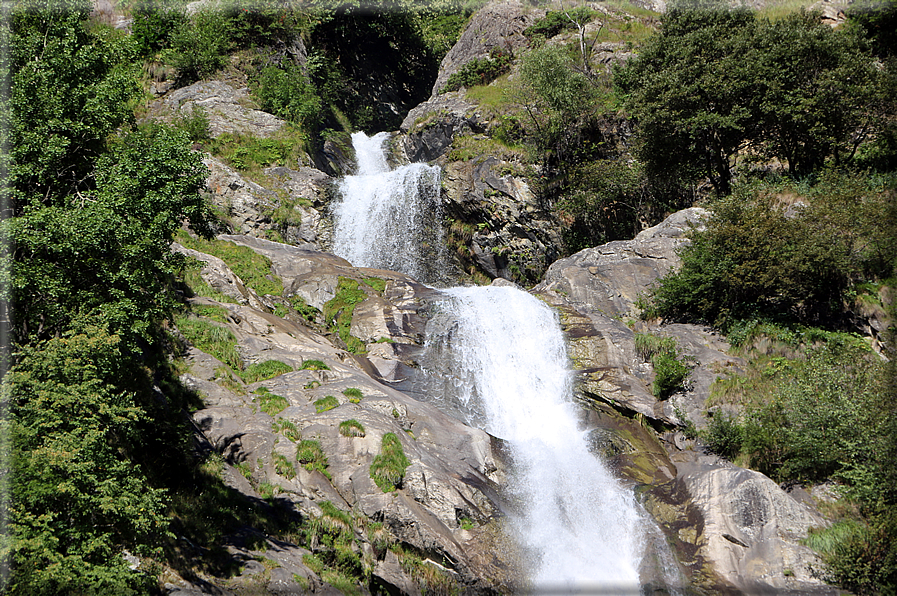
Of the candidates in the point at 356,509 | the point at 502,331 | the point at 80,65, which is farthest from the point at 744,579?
the point at 80,65

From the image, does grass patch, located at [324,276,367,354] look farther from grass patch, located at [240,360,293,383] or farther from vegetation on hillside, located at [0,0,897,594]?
grass patch, located at [240,360,293,383]

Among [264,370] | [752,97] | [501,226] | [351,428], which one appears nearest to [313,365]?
[264,370]

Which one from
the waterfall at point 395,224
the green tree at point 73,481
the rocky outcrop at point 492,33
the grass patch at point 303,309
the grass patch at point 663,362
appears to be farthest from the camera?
the rocky outcrop at point 492,33

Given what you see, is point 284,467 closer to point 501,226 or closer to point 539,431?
point 539,431

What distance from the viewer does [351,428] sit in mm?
14250

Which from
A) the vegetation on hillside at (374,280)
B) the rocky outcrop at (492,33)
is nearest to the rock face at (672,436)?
the vegetation on hillside at (374,280)

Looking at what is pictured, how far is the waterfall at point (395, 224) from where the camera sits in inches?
1206

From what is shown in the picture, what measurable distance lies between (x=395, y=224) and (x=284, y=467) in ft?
65.5

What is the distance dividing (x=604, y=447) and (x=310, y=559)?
1017 cm

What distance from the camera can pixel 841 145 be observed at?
25.2m

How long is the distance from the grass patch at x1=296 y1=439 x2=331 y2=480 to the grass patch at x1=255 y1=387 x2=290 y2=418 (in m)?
1.58

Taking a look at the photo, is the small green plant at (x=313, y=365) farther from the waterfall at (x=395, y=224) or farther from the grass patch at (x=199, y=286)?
the waterfall at (x=395, y=224)

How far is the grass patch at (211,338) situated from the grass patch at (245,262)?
479 centimetres

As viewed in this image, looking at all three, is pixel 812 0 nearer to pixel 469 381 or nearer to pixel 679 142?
pixel 679 142
